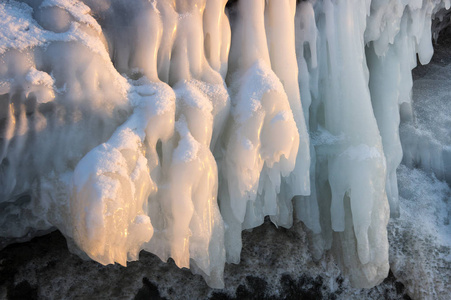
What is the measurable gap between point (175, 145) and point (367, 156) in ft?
3.53

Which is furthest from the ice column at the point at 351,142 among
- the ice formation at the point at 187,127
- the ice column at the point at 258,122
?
the ice column at the point at 258,122

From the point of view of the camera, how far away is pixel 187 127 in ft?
6.82

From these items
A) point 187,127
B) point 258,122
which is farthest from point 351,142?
point 187,127

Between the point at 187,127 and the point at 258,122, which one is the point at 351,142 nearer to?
the point at 258,122

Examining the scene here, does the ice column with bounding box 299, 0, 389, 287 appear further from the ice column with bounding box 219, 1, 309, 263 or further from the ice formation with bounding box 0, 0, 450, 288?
the ice column with bounding box 219, 1, 309, 263

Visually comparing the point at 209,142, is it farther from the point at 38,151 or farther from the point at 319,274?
the point at 319,274

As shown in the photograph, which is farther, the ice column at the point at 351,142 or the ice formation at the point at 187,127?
the ice column at the point at 351,142

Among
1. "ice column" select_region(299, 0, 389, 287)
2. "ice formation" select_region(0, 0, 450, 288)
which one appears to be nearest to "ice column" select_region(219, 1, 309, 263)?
"ice formation" select_region(0, 0, 450, 288)

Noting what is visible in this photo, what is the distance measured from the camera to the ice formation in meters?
1.88

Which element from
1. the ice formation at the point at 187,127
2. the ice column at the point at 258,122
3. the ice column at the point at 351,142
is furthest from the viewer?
the ice column at the point at 351,142

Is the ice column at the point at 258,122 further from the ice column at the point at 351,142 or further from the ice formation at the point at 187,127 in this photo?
the ice column at the point at 351,142

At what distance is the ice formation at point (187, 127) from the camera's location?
1.88 m

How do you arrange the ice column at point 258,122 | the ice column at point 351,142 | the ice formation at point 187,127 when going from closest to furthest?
the ice formation at point 187,127 < the ice column at point 258,122 < the ice column at point 351,142

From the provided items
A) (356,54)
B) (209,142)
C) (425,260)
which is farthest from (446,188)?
(209,142)
